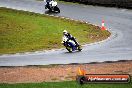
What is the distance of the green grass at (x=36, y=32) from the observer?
97.0ft

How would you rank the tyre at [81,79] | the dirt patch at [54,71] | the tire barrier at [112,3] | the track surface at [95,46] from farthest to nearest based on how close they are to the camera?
the tire barrier at [112,3] → the track surface at [95,46] → the dirt patch at [54,71] → the tyre at [81,79]

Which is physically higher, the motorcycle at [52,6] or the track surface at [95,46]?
the motorcycle at [52,6]

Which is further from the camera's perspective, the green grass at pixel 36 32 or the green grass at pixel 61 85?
the green grass at pixel 36 32

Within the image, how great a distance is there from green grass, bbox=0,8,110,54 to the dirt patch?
5.72 metres

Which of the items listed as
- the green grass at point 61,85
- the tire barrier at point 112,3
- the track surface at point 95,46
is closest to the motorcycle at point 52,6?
the track surface at point 95,46

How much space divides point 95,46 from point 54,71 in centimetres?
681

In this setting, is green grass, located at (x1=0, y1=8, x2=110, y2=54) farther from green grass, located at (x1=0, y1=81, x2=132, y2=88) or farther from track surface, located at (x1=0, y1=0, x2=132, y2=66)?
Answer: green grass, located at (x1=0, y1=81, x2=132, y2=88)

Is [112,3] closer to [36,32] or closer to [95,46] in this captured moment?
[36,32]

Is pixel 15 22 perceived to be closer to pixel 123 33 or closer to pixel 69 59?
pixel 123 33

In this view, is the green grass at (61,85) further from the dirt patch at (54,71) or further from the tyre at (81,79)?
the dirt patch at (54,71)

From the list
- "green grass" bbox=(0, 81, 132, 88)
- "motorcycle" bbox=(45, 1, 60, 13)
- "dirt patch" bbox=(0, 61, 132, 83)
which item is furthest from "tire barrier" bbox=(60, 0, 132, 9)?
"green grass" bbox=(0, 81, 132, 88)

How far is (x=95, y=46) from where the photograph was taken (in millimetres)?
27688

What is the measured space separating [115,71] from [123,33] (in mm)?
11221

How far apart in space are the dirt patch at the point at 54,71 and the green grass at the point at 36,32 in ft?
18.8
